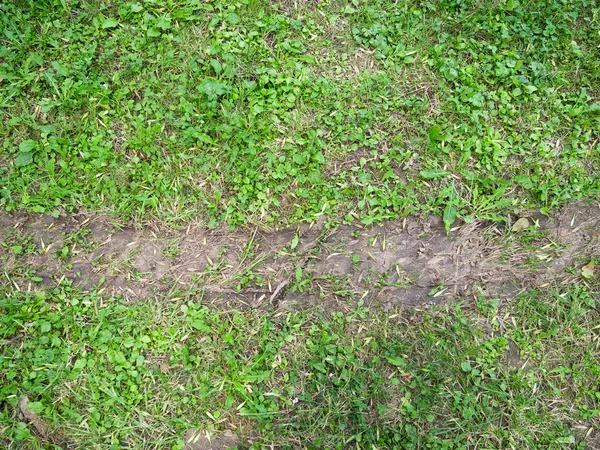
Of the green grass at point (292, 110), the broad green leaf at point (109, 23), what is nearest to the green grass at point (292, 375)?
the green grass at point (292, 110)

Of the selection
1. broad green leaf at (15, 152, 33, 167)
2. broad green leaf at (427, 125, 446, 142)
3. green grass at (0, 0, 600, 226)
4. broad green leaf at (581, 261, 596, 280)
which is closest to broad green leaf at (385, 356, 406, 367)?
green grass at (0, 0, 600, 226)

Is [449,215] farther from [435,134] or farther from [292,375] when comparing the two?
[292,375]

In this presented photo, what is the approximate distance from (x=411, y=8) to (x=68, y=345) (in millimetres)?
3455

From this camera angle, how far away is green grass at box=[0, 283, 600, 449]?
318cm

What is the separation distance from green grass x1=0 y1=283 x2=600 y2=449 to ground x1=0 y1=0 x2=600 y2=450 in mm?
16

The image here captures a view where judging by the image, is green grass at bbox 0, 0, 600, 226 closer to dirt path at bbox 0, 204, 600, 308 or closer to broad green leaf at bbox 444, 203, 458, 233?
broad green leaf at bbox 444, 203, 458, 233

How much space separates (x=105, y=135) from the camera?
3.51 meters

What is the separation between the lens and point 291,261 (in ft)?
11.2

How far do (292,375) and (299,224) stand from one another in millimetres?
1030

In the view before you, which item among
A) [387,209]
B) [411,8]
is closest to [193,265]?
[387,209]

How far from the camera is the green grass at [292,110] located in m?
3.46

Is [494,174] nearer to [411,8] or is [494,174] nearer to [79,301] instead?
[411,8]

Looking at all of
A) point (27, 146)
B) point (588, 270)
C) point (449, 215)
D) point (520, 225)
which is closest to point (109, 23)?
point (27, 146)

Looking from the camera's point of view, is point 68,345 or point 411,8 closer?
point 68,345
